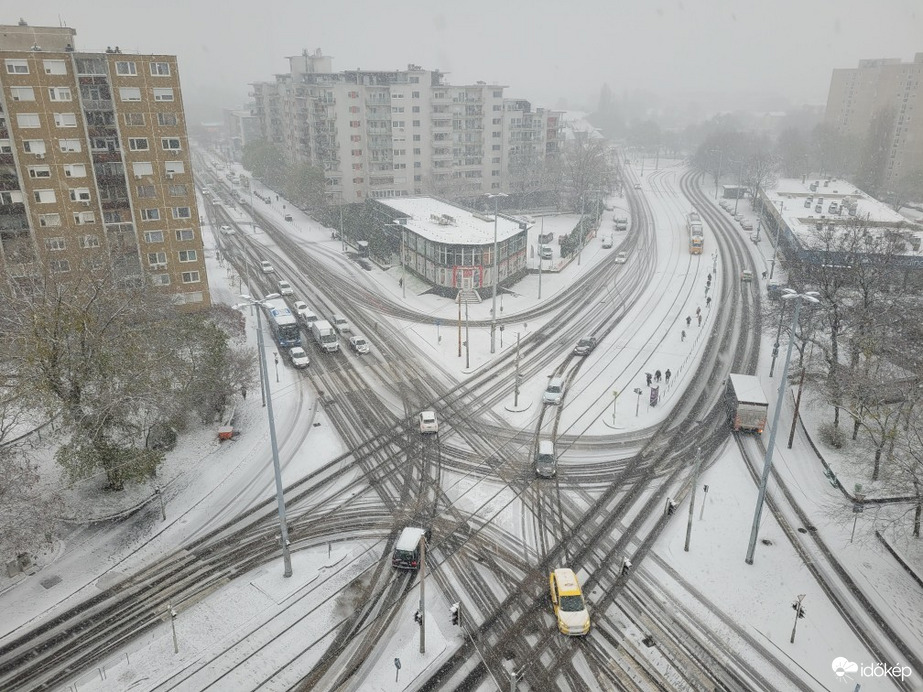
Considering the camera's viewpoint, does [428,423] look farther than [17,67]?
No

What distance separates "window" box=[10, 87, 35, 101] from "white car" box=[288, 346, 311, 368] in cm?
2710

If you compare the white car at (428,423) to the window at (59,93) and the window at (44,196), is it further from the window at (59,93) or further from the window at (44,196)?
the window at (59,93)

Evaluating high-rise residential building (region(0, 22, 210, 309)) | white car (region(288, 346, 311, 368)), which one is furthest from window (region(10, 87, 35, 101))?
white car (region(288, 346, 311, 368))

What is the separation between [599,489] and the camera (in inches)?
1352

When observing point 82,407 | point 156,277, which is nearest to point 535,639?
point 82,407

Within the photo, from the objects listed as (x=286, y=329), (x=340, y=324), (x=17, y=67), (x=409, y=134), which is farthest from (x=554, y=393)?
(x=409, y=134)

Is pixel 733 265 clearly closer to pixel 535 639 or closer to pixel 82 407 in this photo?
pixel 535 639

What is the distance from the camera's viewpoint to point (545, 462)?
35.3 meters

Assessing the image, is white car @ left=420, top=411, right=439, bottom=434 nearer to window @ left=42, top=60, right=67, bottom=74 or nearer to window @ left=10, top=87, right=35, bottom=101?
window @ left=42, top=60, right=67, bottom=74

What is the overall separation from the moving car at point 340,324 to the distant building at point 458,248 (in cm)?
1160

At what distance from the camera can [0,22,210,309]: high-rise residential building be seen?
46.7 m

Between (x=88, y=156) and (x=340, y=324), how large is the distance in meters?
24.4

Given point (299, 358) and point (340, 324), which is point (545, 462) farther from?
point (340, 324)

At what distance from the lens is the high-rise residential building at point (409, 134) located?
101062 millimetres
